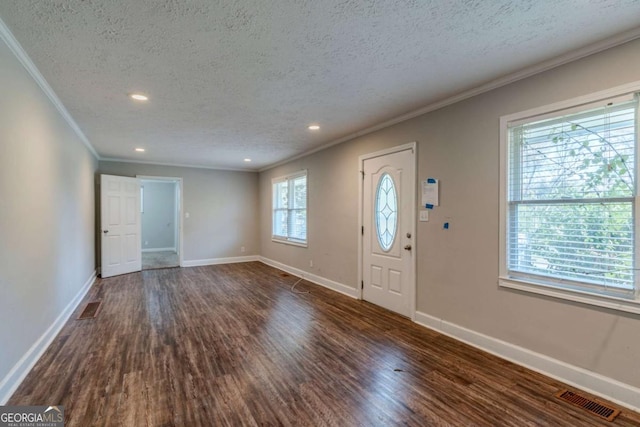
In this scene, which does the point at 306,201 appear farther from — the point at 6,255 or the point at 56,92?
the point at 6,255

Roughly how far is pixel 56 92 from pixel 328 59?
2.70 metres

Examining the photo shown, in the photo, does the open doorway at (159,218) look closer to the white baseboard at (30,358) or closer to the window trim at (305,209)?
the window trim at (305,209)

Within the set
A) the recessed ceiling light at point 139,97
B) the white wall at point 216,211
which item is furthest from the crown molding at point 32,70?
the white wall at point 216,211

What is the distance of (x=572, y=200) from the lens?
2.29 m

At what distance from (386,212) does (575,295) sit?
84.6 inches

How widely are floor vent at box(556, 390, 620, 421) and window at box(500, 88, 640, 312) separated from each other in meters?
0.69

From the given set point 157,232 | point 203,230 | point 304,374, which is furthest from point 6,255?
point 157,232

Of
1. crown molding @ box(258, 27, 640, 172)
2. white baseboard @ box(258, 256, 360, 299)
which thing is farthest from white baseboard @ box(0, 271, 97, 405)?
crown molding @ box(258, 27, 640, 172)

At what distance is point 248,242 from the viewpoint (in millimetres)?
8008

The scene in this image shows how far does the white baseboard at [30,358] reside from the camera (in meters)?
2.04

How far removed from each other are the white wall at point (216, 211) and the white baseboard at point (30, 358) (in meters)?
3.52

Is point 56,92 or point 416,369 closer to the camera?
point 416,369

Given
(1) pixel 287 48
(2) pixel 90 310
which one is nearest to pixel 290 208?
(2) pixel 90 310

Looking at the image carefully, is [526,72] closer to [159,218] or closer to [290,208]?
[290,208]
